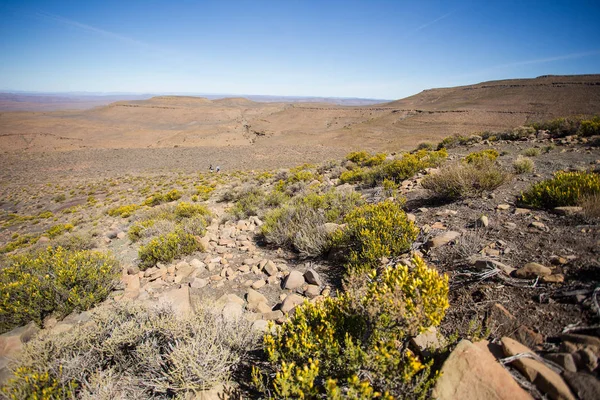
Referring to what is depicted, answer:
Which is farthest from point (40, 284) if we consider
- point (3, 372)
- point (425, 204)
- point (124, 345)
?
point (425, 204)

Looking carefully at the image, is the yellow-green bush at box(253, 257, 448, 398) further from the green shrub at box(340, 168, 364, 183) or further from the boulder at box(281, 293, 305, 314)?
the green shrub at box(340, 168, 364, 183)

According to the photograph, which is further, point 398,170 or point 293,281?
point 398,170

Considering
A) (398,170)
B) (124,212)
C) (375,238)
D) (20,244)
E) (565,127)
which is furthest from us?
(124,212)

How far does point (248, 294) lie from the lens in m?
3.86

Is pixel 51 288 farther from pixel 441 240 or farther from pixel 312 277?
pixel 441 240

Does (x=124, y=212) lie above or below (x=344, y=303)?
below

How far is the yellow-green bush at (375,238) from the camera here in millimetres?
3553

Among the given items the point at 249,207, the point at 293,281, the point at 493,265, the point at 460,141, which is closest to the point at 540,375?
the point at 493,265

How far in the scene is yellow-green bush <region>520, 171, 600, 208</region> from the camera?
3.51 m

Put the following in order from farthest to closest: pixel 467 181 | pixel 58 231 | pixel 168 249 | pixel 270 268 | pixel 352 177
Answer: pixel 58 231 → pixel 352 177 → pixel 168 249 → pixel 467 181 → pixel 270 268

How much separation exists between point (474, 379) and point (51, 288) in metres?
5.22

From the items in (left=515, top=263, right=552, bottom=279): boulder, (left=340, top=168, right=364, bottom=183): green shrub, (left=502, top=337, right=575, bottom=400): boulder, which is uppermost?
(left=515, top=263, right=552, bottom=279): boulder

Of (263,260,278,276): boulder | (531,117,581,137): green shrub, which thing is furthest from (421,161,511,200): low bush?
(531,117,581,137): green shrub

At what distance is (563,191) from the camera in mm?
3723
